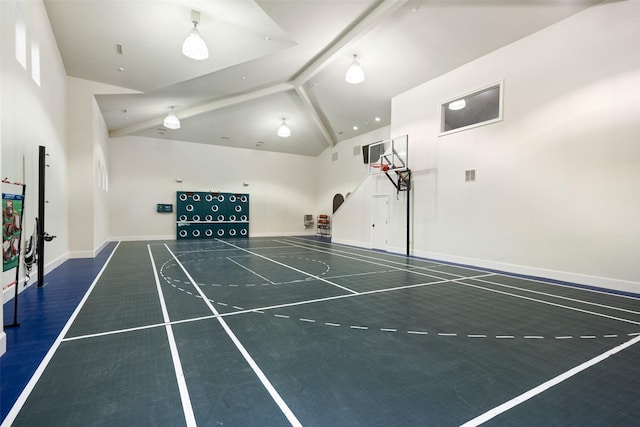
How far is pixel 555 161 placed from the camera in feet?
19.7

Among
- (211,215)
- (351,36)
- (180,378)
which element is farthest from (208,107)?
(180,378)

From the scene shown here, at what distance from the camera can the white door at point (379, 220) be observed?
10.0m

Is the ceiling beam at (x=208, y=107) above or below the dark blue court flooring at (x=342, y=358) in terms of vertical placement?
above

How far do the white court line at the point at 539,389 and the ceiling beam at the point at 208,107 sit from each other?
1000 centimetres

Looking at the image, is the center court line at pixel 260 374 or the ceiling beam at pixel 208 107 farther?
the ceiling beam at pixel 208 107

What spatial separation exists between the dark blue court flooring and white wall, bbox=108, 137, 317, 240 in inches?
361

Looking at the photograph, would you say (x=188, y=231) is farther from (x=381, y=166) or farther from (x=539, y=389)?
(x=539, y=389)

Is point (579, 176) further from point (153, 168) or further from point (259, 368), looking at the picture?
point (153, 168)

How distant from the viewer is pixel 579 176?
5660mm

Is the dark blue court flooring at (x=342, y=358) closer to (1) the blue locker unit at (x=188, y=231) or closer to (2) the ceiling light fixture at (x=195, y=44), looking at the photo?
(2) the ceiling light fixture at (x=195, y=44)

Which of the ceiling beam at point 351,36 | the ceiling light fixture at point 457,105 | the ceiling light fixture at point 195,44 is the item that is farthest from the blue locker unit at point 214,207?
the ceiling light fixture at point 457,105

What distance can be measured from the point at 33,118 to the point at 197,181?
30.8 ft

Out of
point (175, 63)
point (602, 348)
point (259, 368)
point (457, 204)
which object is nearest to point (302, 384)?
point (259, 368)

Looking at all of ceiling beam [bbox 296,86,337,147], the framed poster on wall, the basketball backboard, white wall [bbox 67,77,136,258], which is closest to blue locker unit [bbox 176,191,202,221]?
white wall [bbox 67,77,136,258]
